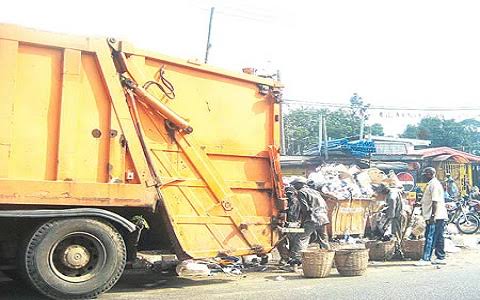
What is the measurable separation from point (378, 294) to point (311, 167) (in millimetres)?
13923

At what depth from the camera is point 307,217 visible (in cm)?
799

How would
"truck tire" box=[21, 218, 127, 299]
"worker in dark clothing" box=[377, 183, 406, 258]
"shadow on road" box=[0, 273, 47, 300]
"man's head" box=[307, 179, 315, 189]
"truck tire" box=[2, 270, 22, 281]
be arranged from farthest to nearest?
"man's head" box=[307, 179, 315, 189]
"worker in dark clothing" box=[377, 183, 406, 258]
"truck tire" box=[2, 270, 22, 281]
"shadow on road" box=[0, 273, 47, 300]
"truck tire" box=[21, 218, 127, 299]

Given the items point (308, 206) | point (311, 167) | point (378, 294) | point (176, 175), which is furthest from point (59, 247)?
point (311, 167)

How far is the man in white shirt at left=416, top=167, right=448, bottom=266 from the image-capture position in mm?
8422

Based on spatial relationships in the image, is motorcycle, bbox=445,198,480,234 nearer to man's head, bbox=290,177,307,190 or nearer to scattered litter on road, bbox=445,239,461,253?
scattered litter on road, bbox=445,239,461,253

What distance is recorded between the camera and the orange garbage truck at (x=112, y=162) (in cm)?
502

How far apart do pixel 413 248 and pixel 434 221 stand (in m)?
0.71

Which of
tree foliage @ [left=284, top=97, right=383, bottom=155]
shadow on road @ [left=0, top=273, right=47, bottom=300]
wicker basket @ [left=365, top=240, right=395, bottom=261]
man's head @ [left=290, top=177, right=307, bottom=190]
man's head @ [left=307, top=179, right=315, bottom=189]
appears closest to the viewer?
shadow on road @ [left=0, top=273, right=47, bottom=300]

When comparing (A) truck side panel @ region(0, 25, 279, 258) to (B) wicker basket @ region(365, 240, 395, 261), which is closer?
(A) truck side panel @ region(0, 25, 279, 258)

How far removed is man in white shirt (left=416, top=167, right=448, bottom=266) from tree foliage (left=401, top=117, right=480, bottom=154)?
114ft

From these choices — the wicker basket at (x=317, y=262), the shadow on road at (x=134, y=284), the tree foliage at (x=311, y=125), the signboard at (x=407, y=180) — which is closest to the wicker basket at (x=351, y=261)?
the wicker basket at (x=317, y=262)

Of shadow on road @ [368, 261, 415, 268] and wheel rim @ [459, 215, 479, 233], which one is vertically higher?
wheel rim @ [459, 215, 479, 233]

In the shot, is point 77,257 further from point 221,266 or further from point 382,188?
point 382,188

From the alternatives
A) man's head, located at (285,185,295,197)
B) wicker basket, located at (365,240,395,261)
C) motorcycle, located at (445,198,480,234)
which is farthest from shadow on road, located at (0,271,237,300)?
motorcycle, located at (445,198,480,234)
